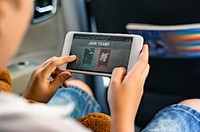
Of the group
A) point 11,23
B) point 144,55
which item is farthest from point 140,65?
point 11,23

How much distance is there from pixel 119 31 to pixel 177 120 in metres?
0.37

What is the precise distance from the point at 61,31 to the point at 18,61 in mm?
175

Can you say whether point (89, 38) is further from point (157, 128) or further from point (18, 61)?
point (18, 61)

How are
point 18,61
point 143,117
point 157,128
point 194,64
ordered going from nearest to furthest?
point 157,128 → point 194,64 → point 143,117 → point 18,61

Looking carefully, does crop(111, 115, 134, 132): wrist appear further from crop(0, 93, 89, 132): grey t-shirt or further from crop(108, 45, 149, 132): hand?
crop(0, 93, 89, 132): grey t-shirt

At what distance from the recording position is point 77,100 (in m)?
0.97

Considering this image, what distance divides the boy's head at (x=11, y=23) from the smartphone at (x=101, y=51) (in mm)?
309

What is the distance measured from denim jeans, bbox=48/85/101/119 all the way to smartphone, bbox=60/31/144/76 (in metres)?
0.21

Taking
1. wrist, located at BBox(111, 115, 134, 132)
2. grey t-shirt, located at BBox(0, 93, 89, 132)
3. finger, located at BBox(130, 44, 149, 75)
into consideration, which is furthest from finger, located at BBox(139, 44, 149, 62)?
grey t-shirt, located at BBox(0, 93, 89, 132)

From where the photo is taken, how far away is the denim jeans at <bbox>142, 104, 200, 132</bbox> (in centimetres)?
75

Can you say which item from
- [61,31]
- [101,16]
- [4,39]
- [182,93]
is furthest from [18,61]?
[4,39]

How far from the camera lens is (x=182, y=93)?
111cm

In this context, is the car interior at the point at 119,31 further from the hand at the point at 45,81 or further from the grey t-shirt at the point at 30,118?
the grey t-shirt at the point at 30,118

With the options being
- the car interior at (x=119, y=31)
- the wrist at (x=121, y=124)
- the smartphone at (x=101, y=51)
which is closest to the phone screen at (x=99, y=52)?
the smartphone at (x=101, y=51)
